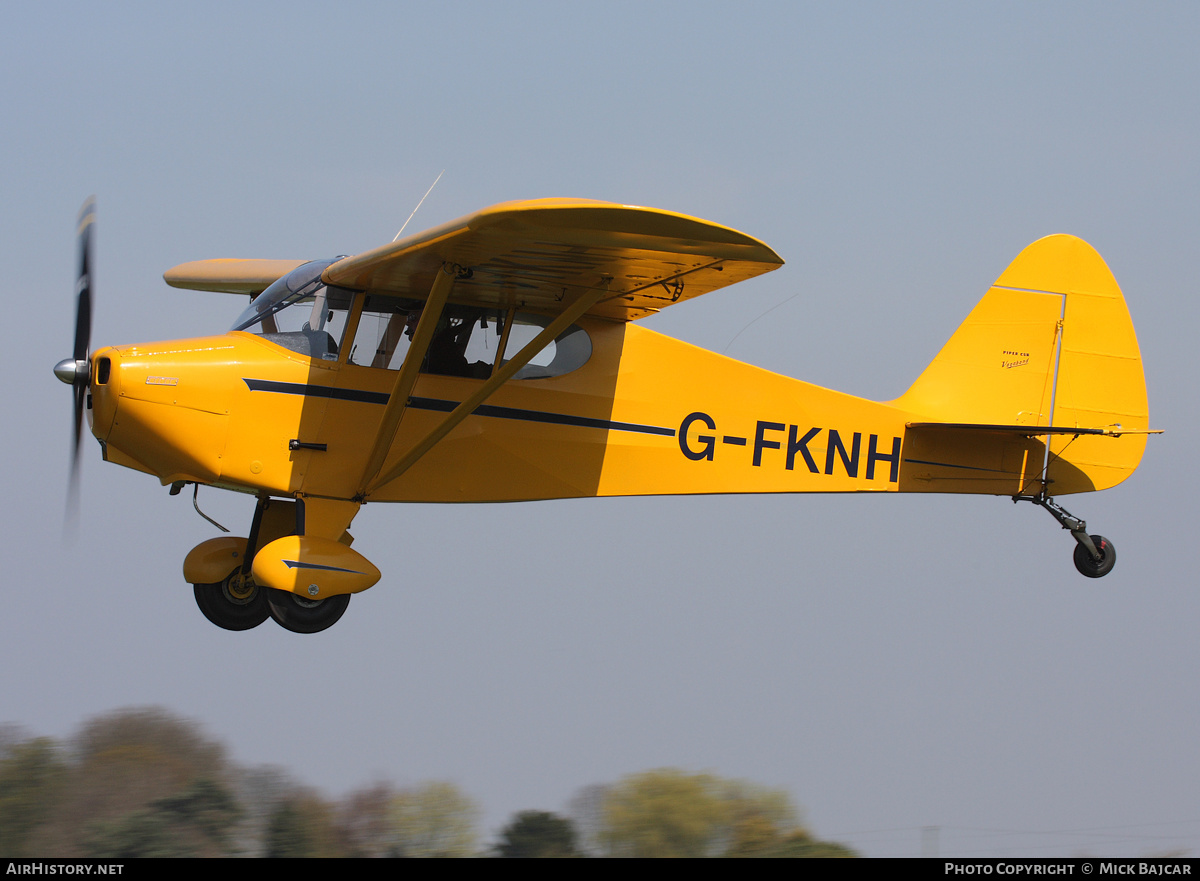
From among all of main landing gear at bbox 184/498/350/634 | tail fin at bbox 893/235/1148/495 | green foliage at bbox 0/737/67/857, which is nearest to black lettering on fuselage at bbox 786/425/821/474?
tail fin at bbox 893/235/1148/495

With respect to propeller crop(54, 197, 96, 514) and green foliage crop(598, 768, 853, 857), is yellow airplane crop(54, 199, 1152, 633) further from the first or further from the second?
green foliage crop(598, 768, 853, 857)

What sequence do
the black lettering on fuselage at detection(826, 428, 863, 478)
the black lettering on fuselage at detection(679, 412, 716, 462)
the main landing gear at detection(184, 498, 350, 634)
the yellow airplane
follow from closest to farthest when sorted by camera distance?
the yellow airplane < the main landing gear at detection(184, 498, 350, 634) < the black lettering on fuselage at detection(679, 412, 716, 462) < the black lettering on fuselage at detection(826, 428, 863, 478)

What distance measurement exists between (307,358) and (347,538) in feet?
4.58

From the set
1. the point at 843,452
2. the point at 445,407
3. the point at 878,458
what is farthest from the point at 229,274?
the point at 878,458

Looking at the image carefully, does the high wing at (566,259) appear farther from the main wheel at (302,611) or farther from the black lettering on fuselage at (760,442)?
the main wheel at (302,611)

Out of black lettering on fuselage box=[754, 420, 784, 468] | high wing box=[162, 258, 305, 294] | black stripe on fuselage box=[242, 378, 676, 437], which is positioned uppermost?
high wing box=[162, 258, 305, 294]

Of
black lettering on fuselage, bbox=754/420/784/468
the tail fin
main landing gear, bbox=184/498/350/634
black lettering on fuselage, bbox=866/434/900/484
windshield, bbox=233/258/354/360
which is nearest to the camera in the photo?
windshield, bbox=233/258/354/360

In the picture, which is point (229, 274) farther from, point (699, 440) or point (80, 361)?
point (699, 440)

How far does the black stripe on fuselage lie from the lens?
8.06 meters

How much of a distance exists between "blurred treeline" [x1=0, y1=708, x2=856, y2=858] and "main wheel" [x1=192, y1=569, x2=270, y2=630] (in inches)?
123

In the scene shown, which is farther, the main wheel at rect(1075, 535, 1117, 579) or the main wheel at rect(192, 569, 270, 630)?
the main wheel at rect(1075, 535, 1117, 579)

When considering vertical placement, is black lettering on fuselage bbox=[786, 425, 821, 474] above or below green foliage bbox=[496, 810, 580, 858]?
above
